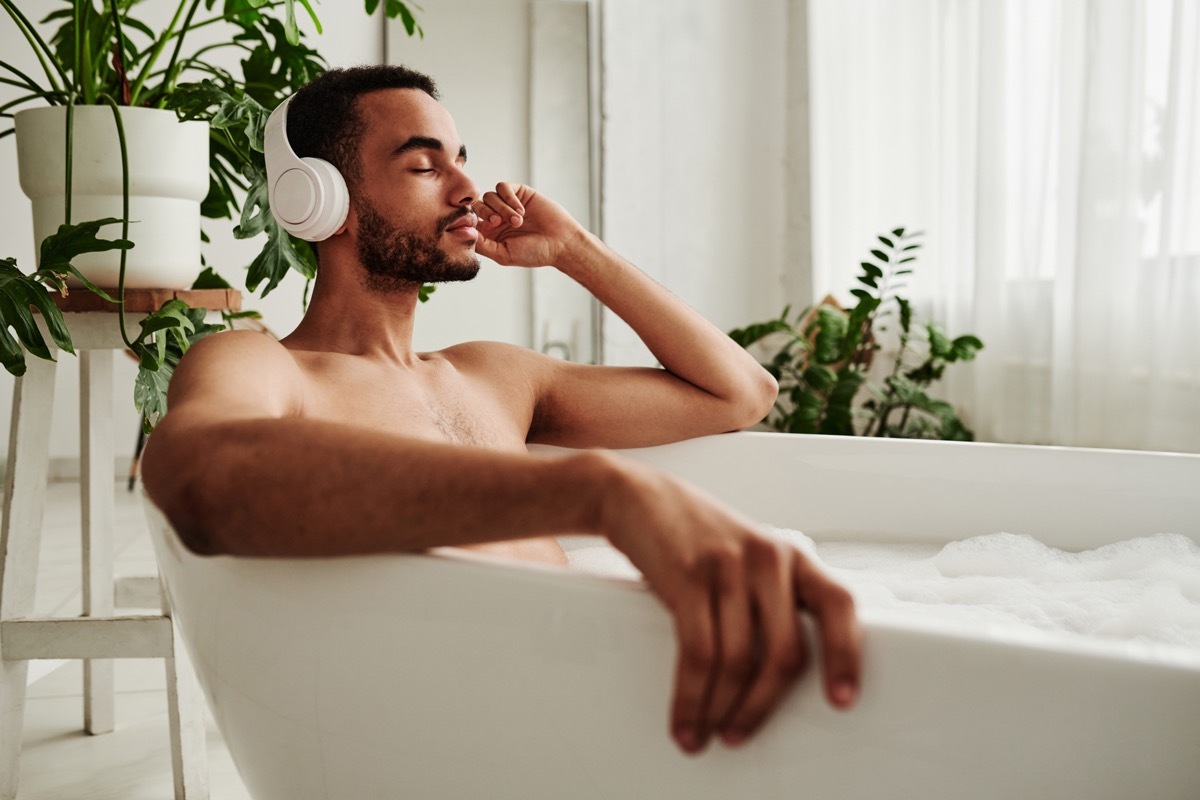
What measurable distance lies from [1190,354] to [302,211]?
2.14m

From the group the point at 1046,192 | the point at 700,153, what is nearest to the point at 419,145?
the point at 1046,192

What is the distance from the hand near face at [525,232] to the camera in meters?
1.55

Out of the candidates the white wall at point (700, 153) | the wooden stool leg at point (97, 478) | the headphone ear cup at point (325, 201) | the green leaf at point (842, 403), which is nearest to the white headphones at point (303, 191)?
the headphone ear cup at point (325, 201)

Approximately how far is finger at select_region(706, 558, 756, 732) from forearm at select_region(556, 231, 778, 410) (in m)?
0.98

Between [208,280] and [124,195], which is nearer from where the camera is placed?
[124,195]

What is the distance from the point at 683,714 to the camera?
582 mm

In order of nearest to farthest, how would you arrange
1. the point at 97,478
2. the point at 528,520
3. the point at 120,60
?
the point at 528,520 → the point at 120,60 → the point at 97,478

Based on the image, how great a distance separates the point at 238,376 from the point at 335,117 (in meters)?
0.55

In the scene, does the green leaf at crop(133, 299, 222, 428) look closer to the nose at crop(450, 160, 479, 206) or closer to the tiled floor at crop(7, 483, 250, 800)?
the nose at crop(450, 160, 479, 206)

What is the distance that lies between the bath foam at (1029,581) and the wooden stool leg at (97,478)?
2.49 ft

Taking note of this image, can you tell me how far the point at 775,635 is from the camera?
54 cm

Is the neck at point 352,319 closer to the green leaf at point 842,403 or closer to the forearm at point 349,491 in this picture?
the forearm at point 349,491

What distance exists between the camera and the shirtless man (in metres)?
0.57

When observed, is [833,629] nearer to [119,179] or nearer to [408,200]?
[408,200]
